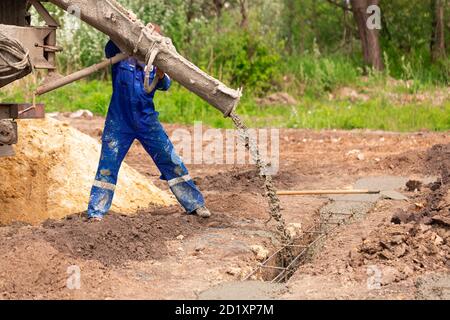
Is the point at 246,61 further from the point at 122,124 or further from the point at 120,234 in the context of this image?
the point at 120,234

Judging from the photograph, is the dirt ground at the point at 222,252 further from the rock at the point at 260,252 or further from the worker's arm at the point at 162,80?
the worker's arm at the point at 162,80

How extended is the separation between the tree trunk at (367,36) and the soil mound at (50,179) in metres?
11.1

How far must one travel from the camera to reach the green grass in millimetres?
15202

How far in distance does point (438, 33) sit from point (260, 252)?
14312mm

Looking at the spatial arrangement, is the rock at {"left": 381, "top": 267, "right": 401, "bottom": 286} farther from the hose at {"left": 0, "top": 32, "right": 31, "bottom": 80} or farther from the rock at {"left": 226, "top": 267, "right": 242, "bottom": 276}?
the hose at {"left": 0, "top": 32, "right": 31, "bottom": 80}

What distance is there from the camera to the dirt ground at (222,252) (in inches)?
233

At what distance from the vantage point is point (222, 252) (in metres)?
7.01

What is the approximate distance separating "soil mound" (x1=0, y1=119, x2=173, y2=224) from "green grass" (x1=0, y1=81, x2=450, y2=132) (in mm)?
6454

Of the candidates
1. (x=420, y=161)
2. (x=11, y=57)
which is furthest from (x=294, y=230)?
(x=420, y=161)

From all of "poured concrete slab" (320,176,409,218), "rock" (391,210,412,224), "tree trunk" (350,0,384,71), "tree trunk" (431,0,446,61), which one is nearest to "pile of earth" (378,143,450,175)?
"poured concrete slab" (320,176,409,218)

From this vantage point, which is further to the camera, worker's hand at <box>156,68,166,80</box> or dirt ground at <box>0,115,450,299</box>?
worker's hand at <box>156,68,166,80</box>

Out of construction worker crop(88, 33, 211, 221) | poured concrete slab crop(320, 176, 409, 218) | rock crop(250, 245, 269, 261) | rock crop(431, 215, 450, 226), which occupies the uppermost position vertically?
construction worker crop(88, 33, 211, 221)

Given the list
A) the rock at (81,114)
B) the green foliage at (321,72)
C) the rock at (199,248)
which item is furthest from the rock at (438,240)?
the green foliage at (321,72)
